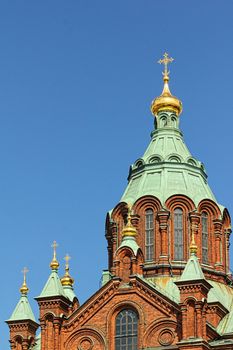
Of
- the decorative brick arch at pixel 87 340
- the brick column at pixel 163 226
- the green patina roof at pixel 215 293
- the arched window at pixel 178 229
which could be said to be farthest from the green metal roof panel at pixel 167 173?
the decorative brick arch at pixel 87 340

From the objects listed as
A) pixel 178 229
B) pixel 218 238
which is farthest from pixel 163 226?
pixel 218 238

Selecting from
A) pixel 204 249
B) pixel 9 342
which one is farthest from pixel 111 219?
pixel 9 342

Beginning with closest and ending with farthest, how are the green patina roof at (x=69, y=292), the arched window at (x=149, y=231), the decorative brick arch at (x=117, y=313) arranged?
the decorative brick arch at (x=117, y=313), the arched window at (x=149, y=231), the green patina roof at (x=69, y=292)

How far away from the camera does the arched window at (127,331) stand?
6544 cm

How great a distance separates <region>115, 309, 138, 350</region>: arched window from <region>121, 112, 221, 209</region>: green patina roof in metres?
9.67

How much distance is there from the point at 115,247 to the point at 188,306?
12078 mm

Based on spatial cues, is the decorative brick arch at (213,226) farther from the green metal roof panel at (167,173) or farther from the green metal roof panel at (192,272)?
the green metal roof panel at (192,272)

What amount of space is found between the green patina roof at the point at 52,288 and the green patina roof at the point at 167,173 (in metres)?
8.51

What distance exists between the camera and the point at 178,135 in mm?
79250

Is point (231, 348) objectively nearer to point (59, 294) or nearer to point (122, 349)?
point (122, 349)

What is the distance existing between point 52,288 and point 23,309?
329 cm

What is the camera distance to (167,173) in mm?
75062

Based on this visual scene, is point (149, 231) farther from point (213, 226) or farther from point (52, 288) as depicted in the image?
point (52, 288)

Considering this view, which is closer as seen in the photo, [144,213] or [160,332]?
[160,332]
